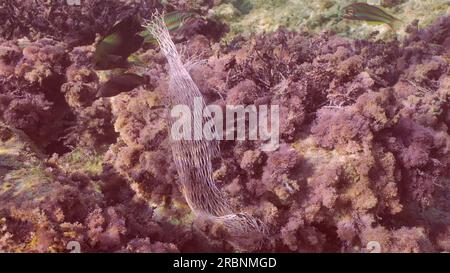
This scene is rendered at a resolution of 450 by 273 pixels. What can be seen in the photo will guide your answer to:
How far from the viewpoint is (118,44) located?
3.55 meters

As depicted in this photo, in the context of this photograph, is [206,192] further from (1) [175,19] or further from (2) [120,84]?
(1) [175,19]

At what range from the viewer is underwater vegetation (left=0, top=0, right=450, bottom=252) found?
2.49m

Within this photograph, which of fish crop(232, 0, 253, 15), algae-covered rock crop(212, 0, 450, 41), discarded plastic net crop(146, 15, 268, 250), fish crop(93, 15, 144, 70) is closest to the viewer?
discarded plastic net crop(146, 15, 268, 250)

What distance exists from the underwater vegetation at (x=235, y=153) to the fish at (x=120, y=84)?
1 centimetres

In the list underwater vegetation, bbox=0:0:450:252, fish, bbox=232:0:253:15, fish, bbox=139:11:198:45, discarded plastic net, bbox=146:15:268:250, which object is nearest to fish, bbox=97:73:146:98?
underwater vegetation, bbox=0:0:450:252

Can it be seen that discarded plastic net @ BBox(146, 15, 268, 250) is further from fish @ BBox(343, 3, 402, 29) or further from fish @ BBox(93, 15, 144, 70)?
fish @ BBox(343, 3, 402, 29)

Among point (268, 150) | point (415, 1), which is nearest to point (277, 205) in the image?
point (268, 150)

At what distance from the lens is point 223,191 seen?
105 inches

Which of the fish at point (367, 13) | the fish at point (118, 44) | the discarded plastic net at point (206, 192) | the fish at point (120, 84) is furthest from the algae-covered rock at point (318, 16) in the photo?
the discarded plastic net at point (206, 192)

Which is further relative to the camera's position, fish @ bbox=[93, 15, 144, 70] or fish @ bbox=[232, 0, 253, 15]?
fish @ bbox=[232, 0, 253, 15]

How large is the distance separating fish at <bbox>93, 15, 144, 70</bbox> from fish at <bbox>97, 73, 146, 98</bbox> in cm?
40

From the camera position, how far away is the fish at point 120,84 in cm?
324

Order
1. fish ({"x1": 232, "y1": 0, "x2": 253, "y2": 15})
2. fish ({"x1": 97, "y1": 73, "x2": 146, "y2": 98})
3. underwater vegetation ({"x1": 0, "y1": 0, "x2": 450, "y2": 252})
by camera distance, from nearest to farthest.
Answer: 1. underwater vegetation ({"x1": 0, "y1": 0, "x2": 450, "y2": 252})
2. fish ({"x1": 97, "y1": 73, "x2": 146, "y2": 98})
3. fish ({"x1": 232, "y1": 0, "x2": 253, "y2": 15})
